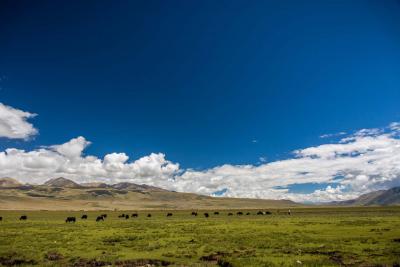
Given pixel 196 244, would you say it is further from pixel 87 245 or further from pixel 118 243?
pixel 87 245

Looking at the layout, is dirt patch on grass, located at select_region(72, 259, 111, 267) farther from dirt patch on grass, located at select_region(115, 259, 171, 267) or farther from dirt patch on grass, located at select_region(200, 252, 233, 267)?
dirt patch on grass, located at select_region(200, 252, 233, 267)

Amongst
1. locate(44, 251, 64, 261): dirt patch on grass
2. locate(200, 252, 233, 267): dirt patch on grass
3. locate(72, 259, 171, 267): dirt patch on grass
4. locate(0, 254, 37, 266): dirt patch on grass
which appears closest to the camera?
locate(200, 252, 233, 267): dirt patch on grass

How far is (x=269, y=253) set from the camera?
23.1 meters

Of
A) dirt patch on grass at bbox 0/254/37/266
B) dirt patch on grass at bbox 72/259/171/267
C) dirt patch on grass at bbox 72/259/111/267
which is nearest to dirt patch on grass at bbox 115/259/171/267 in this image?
dirt patch on grass at bbox 72/259/171/267

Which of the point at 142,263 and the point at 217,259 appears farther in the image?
the point at 217,259

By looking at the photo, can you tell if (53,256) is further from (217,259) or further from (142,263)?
(217,259)

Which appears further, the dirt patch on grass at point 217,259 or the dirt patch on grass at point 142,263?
the dirt patch on grass at point 142,263

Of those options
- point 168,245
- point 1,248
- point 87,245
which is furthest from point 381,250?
point 1,248

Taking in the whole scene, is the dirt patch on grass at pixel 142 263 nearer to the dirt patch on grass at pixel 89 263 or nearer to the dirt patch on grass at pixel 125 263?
the dirt patch on grass at pixel 125 263

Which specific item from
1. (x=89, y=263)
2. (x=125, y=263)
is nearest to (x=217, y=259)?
(x=125, y=263)

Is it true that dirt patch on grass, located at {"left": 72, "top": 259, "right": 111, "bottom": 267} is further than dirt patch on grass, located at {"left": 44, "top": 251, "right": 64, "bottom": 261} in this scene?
No

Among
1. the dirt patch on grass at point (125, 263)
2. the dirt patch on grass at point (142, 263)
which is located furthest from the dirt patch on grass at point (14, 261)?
the dirt patch on grass at point (142, 263)

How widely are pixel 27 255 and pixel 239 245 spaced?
54.6 ft

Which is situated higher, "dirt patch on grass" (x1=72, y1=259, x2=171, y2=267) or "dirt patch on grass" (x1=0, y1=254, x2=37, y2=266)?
"dirt patch on grass" (x1=0, y1=254, x2=37, y2=266)
